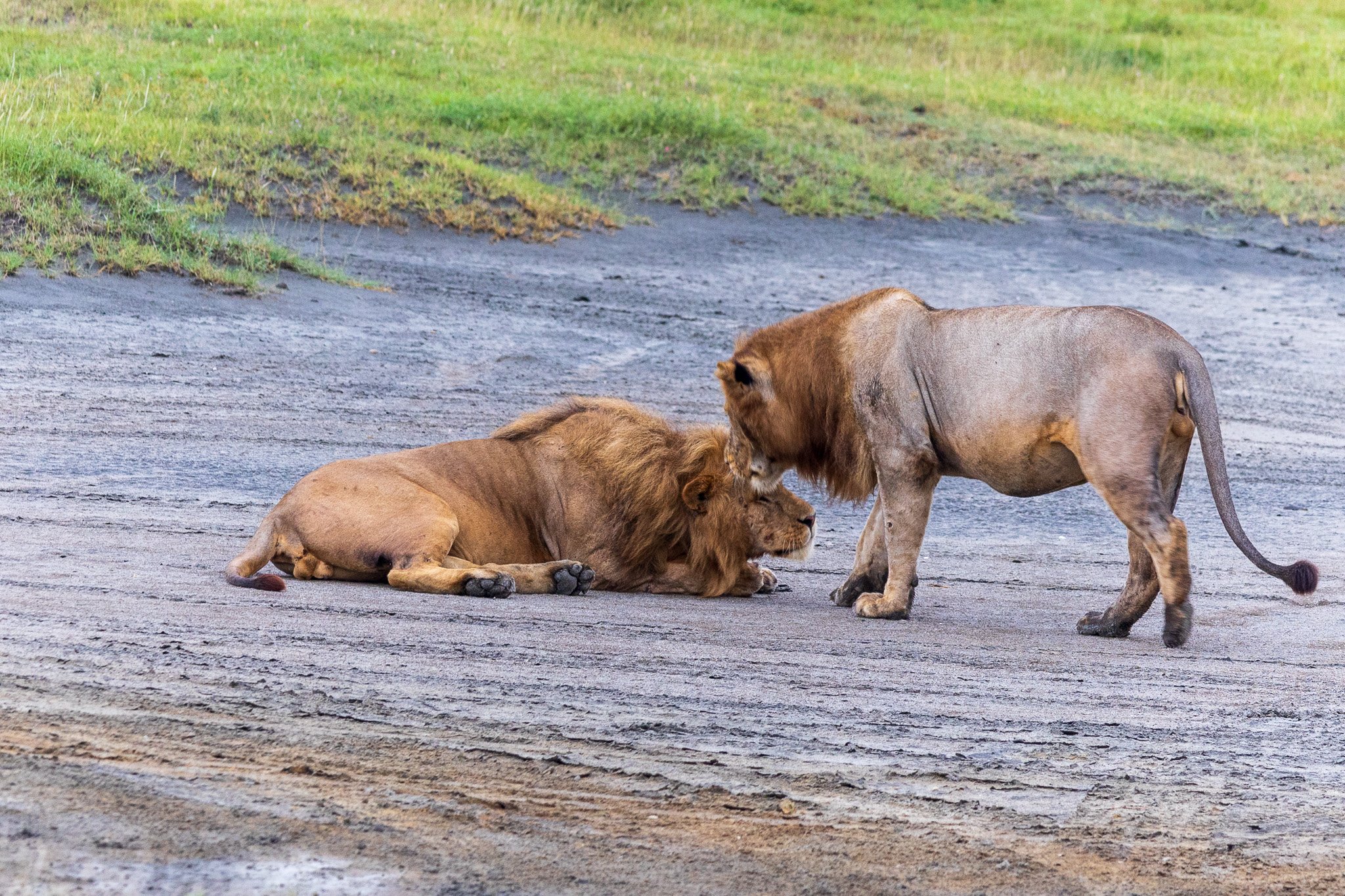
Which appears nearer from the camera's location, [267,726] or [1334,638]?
[267,726]

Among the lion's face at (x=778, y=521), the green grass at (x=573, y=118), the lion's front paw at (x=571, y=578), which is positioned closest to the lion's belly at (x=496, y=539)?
the lion's front paw at (x=571, y=578)

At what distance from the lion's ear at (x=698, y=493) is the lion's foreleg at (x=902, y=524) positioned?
877 millimetres

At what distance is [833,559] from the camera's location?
293 inches

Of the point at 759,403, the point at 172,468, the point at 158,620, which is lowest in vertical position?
the point at 172,468

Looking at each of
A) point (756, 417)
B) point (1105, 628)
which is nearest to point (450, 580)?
point (756, 417)

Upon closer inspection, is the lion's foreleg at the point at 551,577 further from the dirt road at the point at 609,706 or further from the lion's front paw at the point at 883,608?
the lion's front paw at the point at 883,608

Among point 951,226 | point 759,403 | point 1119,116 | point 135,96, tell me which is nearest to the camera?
point 759,403

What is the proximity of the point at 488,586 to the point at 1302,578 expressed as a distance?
9.70 feet

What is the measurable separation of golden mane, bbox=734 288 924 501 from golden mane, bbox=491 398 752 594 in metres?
0.47

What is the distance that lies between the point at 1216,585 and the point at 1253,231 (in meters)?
11.2

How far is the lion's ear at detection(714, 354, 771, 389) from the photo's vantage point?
5996 mm

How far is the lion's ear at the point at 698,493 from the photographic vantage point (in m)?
6.40

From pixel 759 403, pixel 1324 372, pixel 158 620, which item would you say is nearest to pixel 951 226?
pixel 1324 372

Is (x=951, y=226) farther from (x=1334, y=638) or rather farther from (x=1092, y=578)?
(x=1334, y=638)
